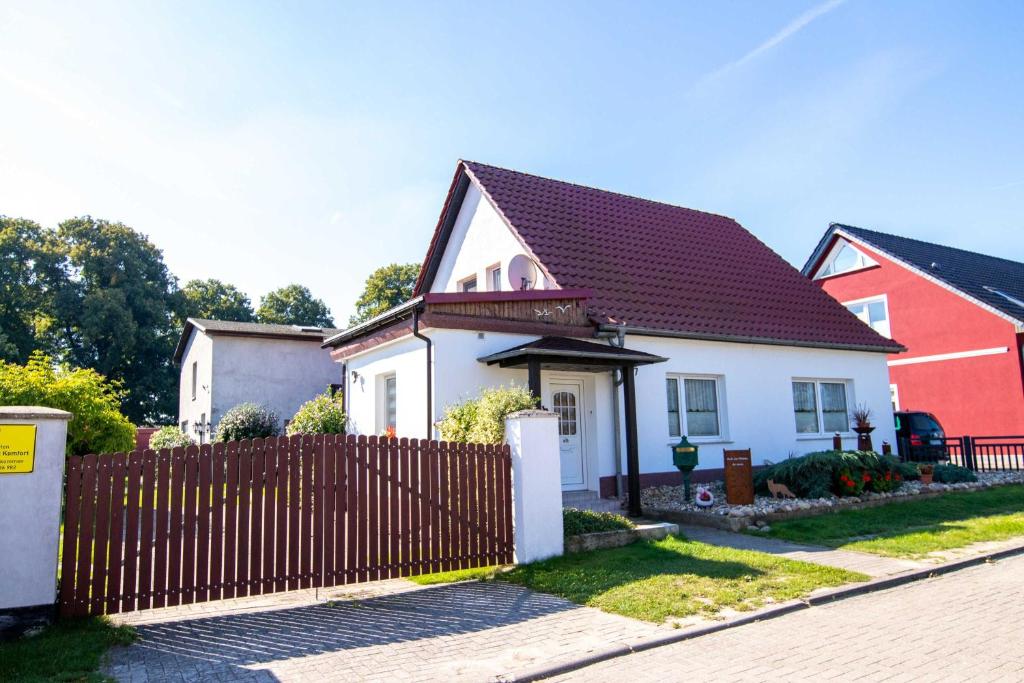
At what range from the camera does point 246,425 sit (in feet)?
66.5

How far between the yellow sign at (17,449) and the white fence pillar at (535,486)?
4.62m

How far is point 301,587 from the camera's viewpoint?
655 cm

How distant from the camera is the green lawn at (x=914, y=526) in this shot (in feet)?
A: 29.0

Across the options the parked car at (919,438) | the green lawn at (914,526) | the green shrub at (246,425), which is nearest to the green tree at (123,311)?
the green shrub at (246,425)

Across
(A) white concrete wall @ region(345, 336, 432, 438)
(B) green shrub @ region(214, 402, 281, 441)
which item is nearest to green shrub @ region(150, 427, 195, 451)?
(B) green shrub @ region(214, 402, 281, 441)

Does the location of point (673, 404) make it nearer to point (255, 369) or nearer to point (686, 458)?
point (686, 458)

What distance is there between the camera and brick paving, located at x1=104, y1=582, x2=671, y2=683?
15.5ft

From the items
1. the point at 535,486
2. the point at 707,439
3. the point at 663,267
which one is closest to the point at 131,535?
the point at 535,486

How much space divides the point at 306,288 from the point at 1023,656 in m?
56.7

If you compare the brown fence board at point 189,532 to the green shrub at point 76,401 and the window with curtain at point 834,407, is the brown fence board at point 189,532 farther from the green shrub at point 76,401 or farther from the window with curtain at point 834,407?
the window with curtain at point 834,407

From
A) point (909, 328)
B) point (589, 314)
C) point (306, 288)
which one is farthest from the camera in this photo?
point (306, 288)

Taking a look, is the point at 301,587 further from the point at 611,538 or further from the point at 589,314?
the point at 589,314

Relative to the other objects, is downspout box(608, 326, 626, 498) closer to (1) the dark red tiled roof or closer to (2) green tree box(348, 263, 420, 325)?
(1) the dark red tiled roof

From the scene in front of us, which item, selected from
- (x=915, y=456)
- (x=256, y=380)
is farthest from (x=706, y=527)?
(x=256, y=380)
